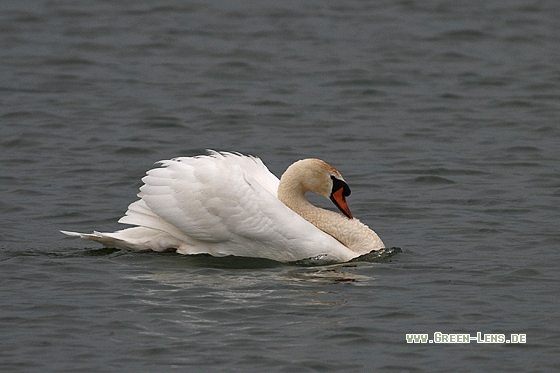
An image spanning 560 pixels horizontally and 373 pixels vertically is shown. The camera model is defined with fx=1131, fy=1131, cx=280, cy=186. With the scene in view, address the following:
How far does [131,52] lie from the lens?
65.5 feet

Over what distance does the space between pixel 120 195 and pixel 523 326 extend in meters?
5.55

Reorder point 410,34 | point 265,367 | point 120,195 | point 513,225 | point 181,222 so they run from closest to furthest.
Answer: point 265,367 < point 181,222 < point 513,225 < point 120,195 < point 410,34

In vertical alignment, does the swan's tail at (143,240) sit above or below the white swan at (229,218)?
below

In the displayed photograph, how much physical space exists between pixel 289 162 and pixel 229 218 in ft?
14.0

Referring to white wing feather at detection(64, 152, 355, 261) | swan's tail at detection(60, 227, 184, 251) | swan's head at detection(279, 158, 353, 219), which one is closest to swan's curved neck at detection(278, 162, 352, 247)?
swan's head at detection(279, 158, 353, 219)

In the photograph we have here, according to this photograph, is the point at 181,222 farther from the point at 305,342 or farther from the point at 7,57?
the point at 7,57

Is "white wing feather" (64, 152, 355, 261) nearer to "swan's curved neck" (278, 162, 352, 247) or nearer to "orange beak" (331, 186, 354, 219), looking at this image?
"swan's curved neck" (278, 162, 352, 247)

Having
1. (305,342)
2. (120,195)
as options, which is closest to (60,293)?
(305,342)

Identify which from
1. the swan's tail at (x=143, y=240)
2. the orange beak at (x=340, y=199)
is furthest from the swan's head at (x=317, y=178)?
the swan's tail at (x=143, y=240)

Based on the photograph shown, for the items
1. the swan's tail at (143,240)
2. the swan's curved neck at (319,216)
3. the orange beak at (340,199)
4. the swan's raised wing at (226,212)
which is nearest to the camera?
the swan's raised wing at (226,212)

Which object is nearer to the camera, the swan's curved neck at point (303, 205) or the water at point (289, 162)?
the water at point (289, 162)

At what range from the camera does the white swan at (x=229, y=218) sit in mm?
9680

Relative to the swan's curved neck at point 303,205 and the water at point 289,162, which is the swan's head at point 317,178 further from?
the water at point 289,162

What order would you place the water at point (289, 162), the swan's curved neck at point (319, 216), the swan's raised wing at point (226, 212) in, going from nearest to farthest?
the water at point (289, 162), the swan's raised wing at point (226, 212), the swan's curved neck at point (319, 216)
